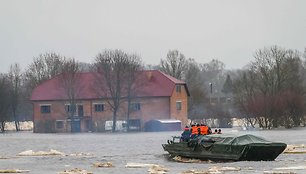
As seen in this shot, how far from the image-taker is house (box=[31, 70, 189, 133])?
132500mm

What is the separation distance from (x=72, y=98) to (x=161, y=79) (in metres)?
15.8

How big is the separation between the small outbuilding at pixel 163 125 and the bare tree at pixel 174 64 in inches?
1249

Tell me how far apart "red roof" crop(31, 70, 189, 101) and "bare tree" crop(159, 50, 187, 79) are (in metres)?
21.4

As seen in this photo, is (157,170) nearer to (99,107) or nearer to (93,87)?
(99,107)

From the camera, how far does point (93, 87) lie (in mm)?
135750

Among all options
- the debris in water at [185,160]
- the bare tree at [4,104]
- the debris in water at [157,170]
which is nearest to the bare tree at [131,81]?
the bare tree at [4,104]

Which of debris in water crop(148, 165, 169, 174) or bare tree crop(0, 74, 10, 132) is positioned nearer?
debris in water crop(148, 165, 169, 174)

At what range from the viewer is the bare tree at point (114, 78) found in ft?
438

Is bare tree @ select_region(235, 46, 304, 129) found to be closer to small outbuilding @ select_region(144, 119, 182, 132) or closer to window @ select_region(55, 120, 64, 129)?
small outbuilding @ select_region(144, 119, 182, 132)

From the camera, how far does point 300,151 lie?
203 ft

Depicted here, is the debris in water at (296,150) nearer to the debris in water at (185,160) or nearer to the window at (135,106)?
the debris in water at (185,160)

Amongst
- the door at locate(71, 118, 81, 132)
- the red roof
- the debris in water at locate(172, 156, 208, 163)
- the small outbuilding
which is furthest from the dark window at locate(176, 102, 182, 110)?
the debris in water at locate(172, 156, 208, 163)

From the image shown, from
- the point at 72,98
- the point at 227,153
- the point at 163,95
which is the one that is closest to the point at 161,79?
the point at 163,95

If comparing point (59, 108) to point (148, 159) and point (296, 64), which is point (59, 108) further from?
point (148, 159)
